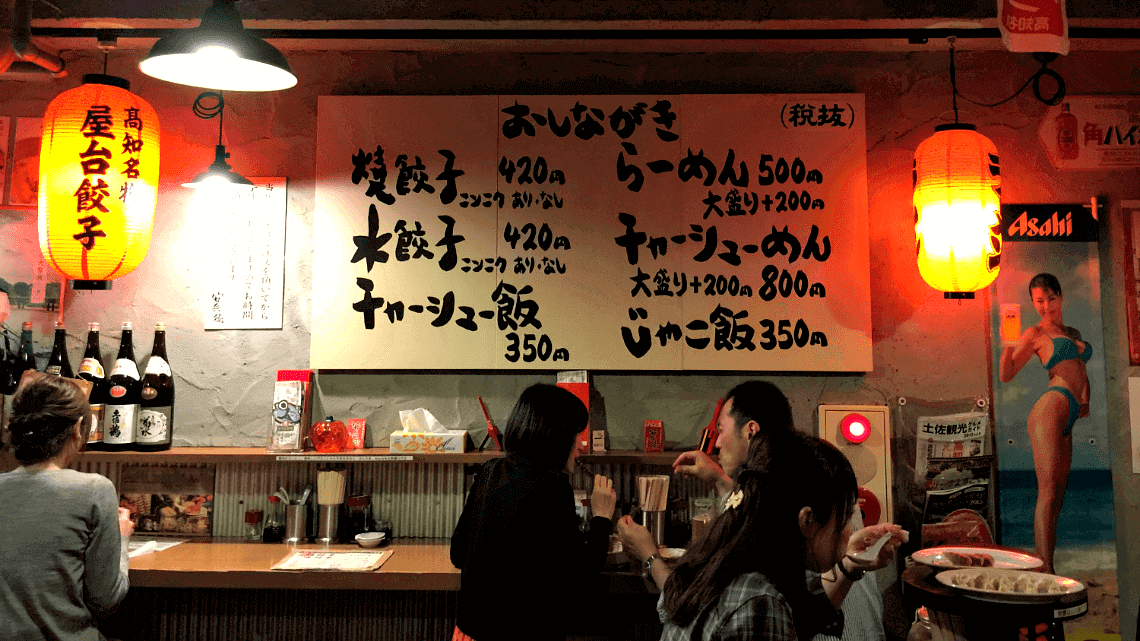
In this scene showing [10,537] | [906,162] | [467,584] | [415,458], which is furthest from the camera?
[906,162]

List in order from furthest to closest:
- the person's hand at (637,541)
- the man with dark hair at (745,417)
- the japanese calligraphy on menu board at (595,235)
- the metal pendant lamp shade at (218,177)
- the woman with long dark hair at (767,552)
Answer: the japanese calligraphy on menu board at (595,235), the metal pendant lamp shade at (218,177), the man with dark hair at (745,417), the person's hand at (637,541), the woman with long dark hair at (767,552)

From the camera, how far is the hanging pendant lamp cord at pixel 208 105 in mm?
4066

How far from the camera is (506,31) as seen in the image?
12.5 feet

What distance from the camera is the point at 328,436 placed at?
374cm

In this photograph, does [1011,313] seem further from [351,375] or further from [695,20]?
[351,375]

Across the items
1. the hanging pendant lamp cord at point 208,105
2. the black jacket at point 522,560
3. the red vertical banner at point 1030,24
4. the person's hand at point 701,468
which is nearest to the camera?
the black jacket at point 522,560

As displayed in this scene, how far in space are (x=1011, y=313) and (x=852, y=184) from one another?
1.01 meters

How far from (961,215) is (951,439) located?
1.17m

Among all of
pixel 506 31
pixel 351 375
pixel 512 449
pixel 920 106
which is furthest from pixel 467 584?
pixel 920 106

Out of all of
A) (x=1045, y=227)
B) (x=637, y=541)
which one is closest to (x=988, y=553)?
(x=637, y=541)

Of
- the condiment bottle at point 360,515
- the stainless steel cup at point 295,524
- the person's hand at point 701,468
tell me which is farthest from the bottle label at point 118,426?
the person's hand at point 701,468

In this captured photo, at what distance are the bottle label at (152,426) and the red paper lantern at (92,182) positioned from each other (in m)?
0.78

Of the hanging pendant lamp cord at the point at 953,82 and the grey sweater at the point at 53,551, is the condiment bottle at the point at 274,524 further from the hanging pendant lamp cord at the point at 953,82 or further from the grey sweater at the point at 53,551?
the hanging pendant lamp cord at the point at 953,82

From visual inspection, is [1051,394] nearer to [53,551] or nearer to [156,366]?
[53,551]
